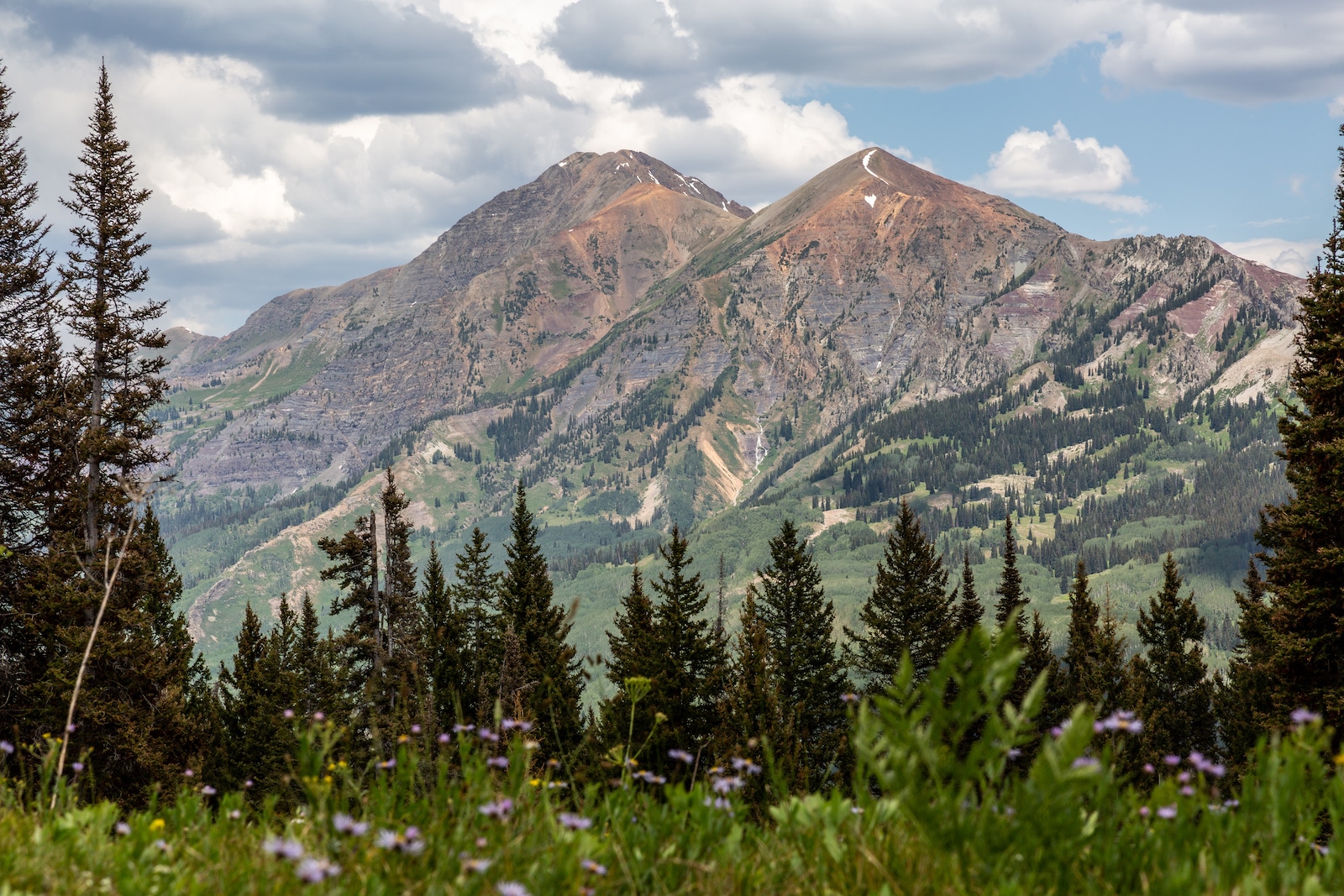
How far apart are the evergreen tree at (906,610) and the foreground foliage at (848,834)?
160ft

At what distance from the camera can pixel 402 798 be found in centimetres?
463

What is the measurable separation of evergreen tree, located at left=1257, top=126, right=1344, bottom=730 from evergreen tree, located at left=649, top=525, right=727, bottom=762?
18945 mm

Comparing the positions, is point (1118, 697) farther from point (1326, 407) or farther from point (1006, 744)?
point (1006, 744)

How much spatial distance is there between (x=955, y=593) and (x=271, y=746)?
35848 millimetres

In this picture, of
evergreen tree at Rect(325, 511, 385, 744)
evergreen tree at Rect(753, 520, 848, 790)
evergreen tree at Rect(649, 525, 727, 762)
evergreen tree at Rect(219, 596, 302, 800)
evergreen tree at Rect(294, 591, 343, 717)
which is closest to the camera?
evergreen tree at Rect(649, 525, 727, 762)

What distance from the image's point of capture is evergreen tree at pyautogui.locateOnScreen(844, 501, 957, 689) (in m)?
53.2

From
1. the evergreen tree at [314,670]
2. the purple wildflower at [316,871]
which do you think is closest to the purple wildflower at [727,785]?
the purple wildflower at [316,871]

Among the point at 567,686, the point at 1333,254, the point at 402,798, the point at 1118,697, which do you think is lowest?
the point at 1118,697

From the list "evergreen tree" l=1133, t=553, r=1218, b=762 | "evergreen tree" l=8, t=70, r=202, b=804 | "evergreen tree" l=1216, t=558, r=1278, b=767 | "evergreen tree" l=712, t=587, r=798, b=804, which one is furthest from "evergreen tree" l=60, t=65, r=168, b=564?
"evergreen tree" l=1133, t=553, r=1218, b=762

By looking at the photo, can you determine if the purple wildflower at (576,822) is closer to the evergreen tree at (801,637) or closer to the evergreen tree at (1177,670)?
the evergreen tree at (801,637)

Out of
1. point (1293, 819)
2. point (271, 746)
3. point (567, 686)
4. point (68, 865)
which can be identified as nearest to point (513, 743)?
point (68, 865)

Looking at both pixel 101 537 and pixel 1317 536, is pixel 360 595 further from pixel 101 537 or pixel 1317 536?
pixel 1317 536

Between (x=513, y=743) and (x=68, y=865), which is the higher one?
(x=513, y=743)

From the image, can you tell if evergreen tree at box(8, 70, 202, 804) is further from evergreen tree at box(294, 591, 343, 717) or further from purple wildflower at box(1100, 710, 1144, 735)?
purple wildflower at box(1100, 710, 1144, 735)
